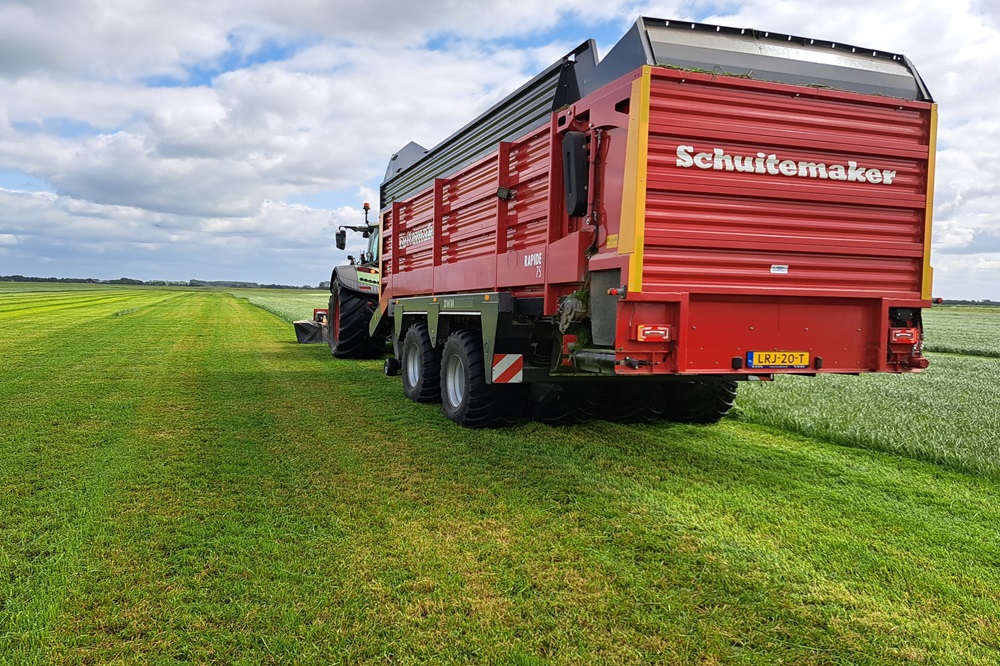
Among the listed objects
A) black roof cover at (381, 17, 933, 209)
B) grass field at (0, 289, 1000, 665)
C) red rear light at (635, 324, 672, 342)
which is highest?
black roof cover at (381, 17, 933, 209)

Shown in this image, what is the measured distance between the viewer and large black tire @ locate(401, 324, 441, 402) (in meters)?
7.98

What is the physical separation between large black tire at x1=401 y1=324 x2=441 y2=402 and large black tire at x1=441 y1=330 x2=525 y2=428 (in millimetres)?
1010

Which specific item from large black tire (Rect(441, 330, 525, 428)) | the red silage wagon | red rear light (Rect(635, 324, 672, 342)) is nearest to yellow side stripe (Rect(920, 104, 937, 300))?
the red silage wagon

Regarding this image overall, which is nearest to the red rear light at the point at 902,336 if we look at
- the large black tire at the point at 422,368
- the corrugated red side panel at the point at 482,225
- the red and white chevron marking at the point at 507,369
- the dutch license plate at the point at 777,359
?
the dutch license plate at the point at 777,359

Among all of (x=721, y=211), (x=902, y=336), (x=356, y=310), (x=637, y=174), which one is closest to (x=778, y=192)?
(x=721, y=211)

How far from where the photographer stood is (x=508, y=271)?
6363 millimetres

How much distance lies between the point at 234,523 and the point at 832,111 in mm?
4857

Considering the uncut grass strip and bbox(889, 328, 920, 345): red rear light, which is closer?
bbox(889, 328, 920, 345): red rear light

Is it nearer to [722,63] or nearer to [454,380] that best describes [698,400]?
[454,380]

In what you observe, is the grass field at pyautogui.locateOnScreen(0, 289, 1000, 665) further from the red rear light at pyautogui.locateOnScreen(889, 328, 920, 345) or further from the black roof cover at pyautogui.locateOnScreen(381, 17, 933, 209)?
the black roof cover at pyautogui.locateOnScreen(381, 17, 933, 209)

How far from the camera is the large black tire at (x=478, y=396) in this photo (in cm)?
655

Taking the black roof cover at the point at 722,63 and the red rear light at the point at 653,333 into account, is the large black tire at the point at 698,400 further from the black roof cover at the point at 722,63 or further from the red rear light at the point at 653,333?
the black roof cover at the point at 722,63

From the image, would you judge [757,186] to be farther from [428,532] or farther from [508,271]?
[428,532]

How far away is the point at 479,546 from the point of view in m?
3.72
